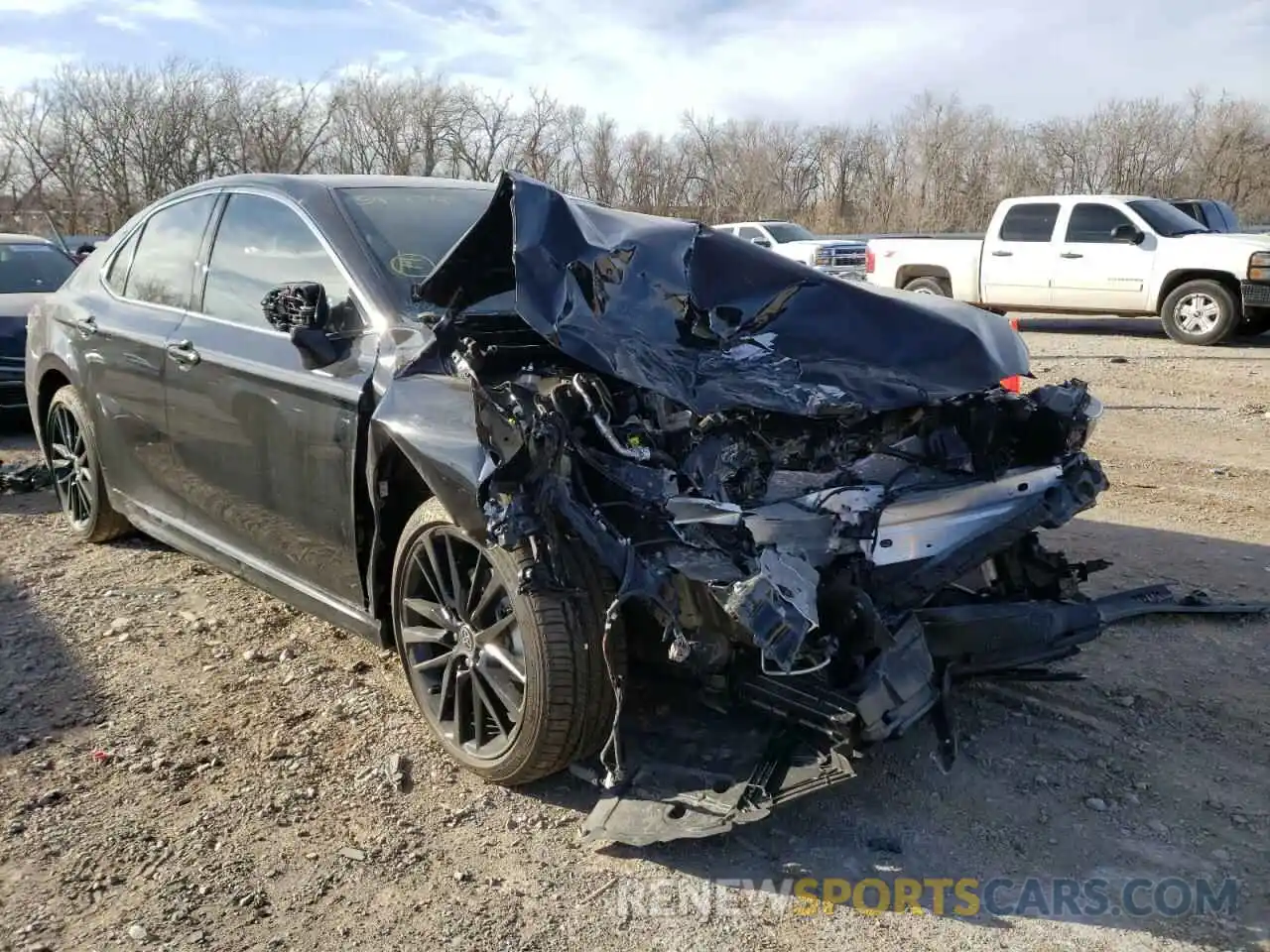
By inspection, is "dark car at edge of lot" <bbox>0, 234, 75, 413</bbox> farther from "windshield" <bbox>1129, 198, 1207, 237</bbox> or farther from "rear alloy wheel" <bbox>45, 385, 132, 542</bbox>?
"windshield" <bbox>1129, 198, 1207, 237</bbox>

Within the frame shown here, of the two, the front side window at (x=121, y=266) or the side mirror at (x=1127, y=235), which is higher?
the side mirror at (x=1127, y=235)

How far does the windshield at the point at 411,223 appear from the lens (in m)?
3.67

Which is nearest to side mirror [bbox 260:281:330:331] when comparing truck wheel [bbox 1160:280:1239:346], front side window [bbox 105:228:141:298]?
front side window [bbox 105:228:141:298]

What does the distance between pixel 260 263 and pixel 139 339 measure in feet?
2.83

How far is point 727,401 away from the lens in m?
2.93

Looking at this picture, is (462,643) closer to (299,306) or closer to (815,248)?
(299,306)

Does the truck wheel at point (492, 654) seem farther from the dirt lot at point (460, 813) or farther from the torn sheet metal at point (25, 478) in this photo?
the torn sheet metal at point (25, 478)

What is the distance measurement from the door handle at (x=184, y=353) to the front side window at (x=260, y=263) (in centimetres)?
16

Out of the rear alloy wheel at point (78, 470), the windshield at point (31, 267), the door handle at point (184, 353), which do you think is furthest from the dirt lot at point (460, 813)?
the windshield at point (31, 267)

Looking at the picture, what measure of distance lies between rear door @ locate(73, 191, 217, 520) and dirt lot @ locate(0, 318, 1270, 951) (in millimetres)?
666

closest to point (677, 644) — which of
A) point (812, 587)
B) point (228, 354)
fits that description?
point (812, 587)

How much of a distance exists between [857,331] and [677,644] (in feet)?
4.16

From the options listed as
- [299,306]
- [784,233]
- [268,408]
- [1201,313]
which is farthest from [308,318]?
[784,233]

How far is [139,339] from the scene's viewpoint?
14.8 feet
